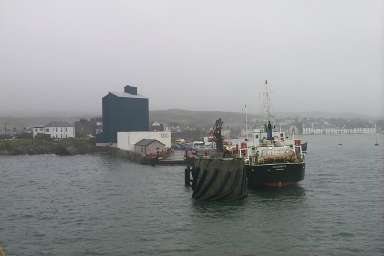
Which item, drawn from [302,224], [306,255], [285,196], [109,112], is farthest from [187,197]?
[109,112]

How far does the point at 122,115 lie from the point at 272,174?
46131mm

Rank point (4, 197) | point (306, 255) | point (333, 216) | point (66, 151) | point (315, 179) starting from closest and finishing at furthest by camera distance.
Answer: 1. point (306, 255)
2. point (333, 216)
3. point (4, 197)
4. point (315, 179)
5. point (66, 151)

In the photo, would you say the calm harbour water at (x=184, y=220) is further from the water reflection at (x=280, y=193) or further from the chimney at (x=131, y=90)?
the chimney at (x=131, y=90)

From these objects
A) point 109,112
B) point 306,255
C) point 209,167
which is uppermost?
point 109,112

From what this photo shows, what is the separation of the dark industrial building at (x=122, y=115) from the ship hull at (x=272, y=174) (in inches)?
1763

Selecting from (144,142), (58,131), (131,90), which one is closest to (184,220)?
(144,142)

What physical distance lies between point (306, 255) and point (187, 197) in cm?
1172

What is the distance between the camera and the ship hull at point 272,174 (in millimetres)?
27703

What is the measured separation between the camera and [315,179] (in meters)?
33.3

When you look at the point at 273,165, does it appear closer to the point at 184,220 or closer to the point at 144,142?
Result: the point at 184,220

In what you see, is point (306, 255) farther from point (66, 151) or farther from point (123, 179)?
point (66, 151)

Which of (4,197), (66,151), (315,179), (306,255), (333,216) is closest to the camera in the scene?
(306,255)

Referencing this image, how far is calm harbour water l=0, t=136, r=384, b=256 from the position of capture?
1490cm

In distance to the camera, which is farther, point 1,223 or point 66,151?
point 66,151
